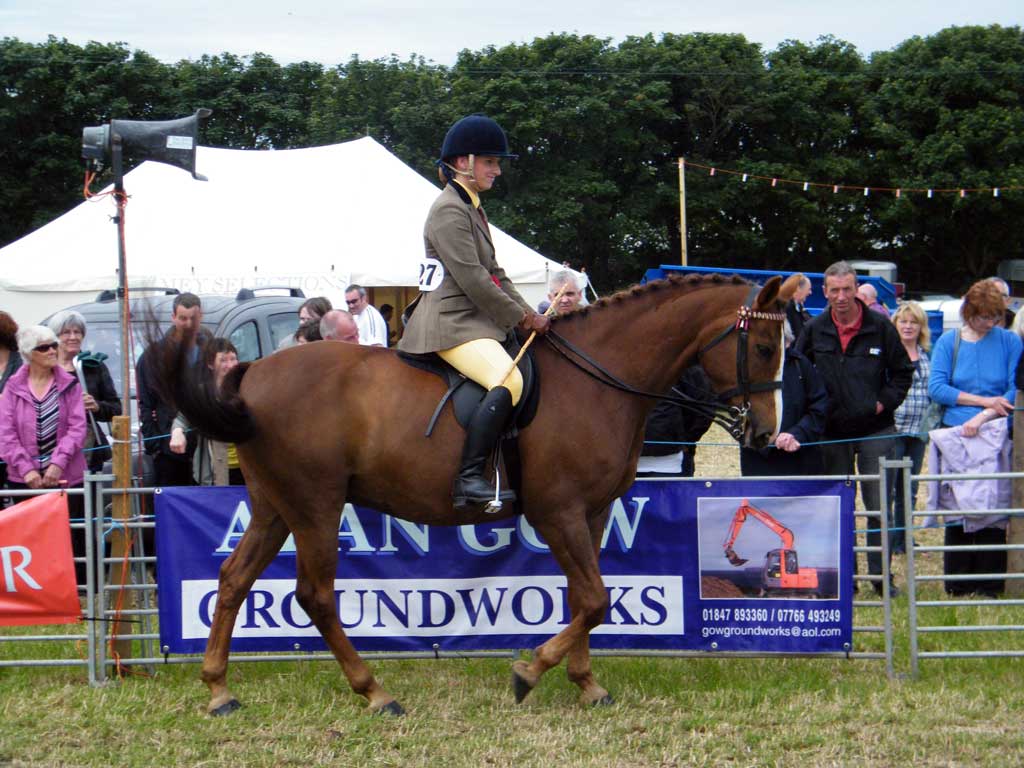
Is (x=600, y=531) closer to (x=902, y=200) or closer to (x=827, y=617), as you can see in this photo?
(x=827, y=617)

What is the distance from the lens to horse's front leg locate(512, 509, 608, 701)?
5.54 m

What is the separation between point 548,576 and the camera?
20.7 ft

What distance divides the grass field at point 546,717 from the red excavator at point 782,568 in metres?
0.49

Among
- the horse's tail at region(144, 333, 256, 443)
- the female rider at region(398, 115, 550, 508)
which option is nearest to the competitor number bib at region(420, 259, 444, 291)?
the female rider at region(398, 115, 550, 508)

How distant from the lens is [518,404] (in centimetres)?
551

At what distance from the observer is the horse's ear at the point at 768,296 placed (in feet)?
17.8

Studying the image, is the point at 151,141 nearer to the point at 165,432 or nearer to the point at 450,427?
the point at 165,432

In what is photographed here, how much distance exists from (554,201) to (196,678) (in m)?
35.9

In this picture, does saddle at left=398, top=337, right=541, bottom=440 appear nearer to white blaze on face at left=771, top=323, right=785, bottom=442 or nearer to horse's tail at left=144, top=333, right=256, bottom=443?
horse's tail at left=144, top=333, right=256, bottom=443

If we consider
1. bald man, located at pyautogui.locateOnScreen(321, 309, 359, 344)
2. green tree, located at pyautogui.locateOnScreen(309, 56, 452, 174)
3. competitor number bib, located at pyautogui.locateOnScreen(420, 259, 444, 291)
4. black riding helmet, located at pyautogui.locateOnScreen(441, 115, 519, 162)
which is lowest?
bald man, located at pyautogui.locateOnScreen(321, 309, 359, 344)

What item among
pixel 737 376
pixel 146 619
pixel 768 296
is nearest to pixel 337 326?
pixel 146 619

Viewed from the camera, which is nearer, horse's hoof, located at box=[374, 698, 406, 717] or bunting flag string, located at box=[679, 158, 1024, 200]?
horse's hoof, located at box=[374, 698, 406, 717]

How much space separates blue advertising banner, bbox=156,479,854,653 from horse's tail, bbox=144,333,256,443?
812mm

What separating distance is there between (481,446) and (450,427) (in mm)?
231
